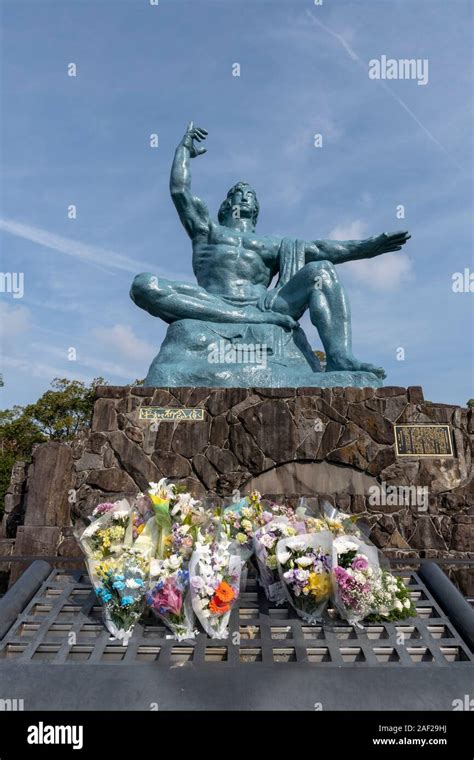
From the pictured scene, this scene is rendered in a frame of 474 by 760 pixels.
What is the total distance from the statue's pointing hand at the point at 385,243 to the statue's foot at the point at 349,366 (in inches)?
67.3

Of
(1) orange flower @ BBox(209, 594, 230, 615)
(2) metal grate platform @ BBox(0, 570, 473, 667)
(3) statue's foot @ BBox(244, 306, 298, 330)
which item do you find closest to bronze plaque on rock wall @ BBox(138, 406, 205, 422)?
(3) statue's foot @ BBox(244, 306, 298, 330)

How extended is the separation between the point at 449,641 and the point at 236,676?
0.62 meters

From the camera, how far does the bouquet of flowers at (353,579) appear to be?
5.59ft

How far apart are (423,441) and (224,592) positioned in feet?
15.2

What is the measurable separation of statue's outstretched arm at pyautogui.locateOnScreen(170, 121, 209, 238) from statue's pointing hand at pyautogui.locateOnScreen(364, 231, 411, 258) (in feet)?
7.15

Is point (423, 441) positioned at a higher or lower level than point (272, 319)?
lower

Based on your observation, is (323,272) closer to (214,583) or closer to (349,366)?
(349,366)

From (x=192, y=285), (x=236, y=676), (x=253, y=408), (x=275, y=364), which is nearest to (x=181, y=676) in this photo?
(x=236, y=676)

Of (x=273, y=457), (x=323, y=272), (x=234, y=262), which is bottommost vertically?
(x=273, y=457)

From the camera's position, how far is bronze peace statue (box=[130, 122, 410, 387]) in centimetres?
655

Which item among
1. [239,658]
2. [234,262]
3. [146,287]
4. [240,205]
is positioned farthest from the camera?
[240,205]

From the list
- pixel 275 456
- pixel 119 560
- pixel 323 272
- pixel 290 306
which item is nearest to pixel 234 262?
pixel 290 306

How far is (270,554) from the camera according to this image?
6.60 feet

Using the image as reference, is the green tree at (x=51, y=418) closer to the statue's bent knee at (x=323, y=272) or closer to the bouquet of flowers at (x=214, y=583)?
→ the statue's bent knee at (x=323, y=272)
